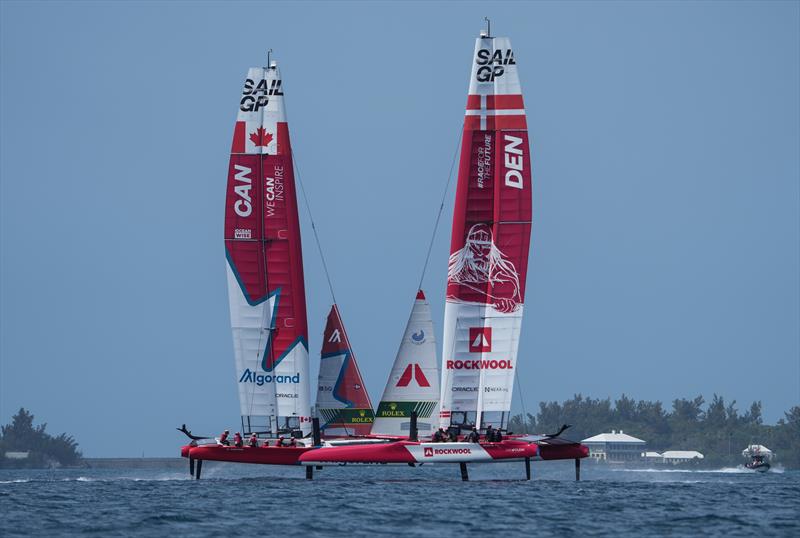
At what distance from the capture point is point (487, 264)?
197 ft

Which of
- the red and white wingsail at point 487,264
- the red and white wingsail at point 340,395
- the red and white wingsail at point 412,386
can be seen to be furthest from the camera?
the red and white wingsail at point 340,395

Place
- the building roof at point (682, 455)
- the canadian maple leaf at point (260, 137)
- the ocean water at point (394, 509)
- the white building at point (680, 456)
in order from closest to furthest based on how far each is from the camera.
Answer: the ocean water at point (394, 509) < the canadian maple leaf at point (260, 137) < the building roof at point (682, 455) < the white building at point (680, 456)

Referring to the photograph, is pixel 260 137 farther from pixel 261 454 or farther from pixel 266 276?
pixel 261 454

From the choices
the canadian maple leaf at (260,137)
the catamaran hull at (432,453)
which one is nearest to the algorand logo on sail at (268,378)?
the catamaran hull at (432,453)

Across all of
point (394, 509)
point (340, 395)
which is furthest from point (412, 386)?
point (394, 509)

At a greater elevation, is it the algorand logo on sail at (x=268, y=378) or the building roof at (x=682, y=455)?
the building roof at (x=682, y=455)

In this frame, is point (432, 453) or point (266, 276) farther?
point (266, 276)

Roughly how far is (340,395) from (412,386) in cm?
428

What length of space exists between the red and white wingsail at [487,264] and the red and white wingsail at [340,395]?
4949mm

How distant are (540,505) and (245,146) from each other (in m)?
21.1

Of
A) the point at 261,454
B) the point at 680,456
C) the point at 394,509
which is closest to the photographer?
the point at 394,509

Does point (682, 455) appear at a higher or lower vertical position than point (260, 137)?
lower

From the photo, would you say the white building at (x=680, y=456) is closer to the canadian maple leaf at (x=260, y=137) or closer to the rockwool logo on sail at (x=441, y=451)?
the canadian maple leaf at (x=260, y=137)

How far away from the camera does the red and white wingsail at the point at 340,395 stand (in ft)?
210
